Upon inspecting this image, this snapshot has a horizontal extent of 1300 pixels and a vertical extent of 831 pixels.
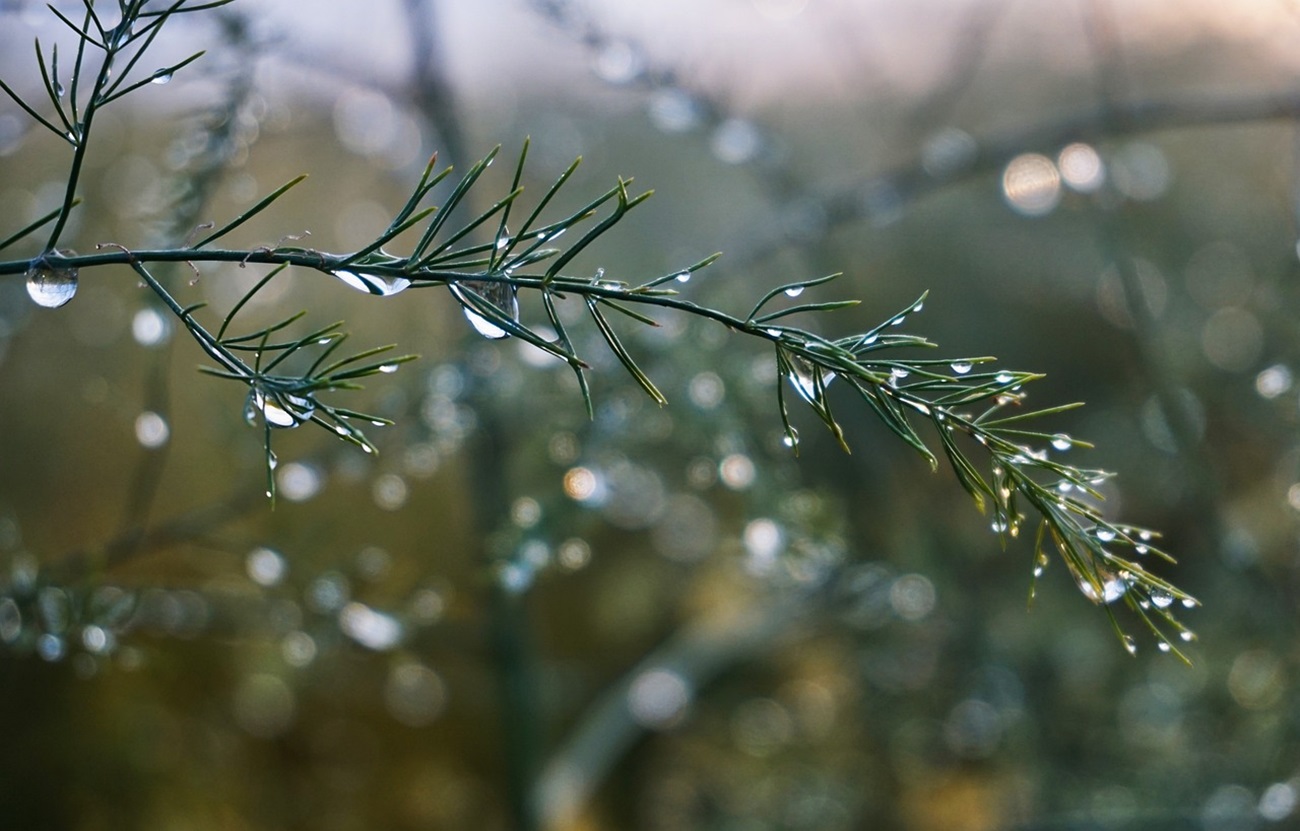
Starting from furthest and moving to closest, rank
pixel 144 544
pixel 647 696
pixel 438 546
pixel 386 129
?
pixel 438 546
pixel 647 696
pixel 386 129
pixel 144 544

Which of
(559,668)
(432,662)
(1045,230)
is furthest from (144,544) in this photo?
(1045,230)

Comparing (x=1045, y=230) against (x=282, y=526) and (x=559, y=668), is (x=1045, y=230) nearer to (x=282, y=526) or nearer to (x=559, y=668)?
(x=559, y=668)

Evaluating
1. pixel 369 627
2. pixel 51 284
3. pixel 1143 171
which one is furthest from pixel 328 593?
pixel 1143 171

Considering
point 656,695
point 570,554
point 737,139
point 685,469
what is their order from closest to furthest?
point 570,554 < point 737,139 < point 685,469 < point 656,695

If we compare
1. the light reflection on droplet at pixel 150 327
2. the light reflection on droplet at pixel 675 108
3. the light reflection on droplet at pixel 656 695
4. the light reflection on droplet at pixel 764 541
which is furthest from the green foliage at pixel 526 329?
the light reflection on droplet at pixel 656 695

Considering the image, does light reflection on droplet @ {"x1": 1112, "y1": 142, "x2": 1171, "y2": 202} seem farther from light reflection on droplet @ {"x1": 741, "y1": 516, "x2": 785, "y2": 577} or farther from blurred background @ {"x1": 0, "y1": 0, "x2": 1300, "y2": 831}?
light reflection on droplet @ {"x1": 741, "y1": 516, "x2": 785, "y2": 577}

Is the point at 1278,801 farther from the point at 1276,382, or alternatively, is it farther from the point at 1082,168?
the point at 1082,168
